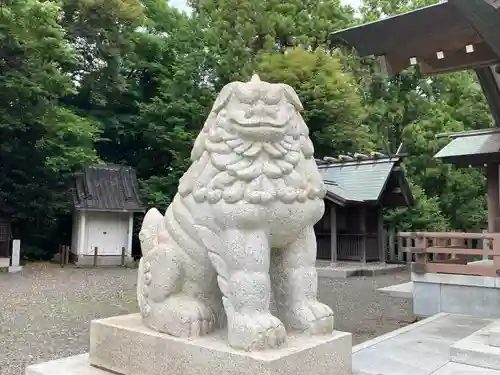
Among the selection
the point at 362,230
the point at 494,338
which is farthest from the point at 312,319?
the point at 362,230

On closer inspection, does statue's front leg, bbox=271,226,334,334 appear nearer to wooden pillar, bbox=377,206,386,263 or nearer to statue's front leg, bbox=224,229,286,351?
statue's front leg, bbox=224,229,286,351

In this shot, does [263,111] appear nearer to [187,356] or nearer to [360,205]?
[187,356]

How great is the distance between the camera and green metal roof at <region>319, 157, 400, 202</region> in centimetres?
1367

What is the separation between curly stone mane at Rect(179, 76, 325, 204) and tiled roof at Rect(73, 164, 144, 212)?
41.4ft

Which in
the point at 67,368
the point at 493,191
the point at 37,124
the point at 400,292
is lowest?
the point at 400,292

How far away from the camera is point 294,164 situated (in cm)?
219

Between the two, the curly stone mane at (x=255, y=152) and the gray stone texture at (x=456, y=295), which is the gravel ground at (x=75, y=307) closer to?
the gray stone texture at (x=456, y=295)

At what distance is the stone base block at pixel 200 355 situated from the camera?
192 centimetres

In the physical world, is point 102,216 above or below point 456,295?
above

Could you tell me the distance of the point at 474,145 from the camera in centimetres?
985

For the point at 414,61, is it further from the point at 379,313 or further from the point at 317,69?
the point at 317,69

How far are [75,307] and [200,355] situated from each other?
21.2ft

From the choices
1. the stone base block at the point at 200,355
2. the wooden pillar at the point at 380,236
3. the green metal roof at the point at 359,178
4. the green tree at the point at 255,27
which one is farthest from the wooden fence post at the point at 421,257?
the green tree at the point at 255,27

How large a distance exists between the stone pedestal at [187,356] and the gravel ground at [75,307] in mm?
2490
